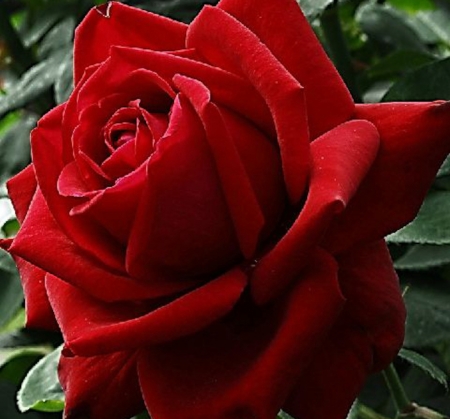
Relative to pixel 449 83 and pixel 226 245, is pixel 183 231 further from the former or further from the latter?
pixel 449 83

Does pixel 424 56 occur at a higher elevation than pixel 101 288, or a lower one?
lower

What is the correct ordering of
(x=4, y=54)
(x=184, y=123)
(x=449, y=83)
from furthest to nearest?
(x=4, y=54) < (x=449, y=83) < (x=184, y=123)

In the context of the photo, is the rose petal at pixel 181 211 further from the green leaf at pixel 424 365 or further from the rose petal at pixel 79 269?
the green leaf at pixel 424 365

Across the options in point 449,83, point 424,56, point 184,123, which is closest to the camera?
point 184,123

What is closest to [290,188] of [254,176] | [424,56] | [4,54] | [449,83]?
[254,176]

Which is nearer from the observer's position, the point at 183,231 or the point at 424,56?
the point at 183,231

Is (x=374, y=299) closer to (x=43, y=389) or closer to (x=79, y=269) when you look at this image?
(x=79, y=269)

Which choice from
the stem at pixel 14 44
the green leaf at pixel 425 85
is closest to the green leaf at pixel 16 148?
the stem at pixel 14 44

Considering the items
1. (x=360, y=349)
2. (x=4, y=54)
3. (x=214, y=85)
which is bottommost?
(x=4, y=54)
